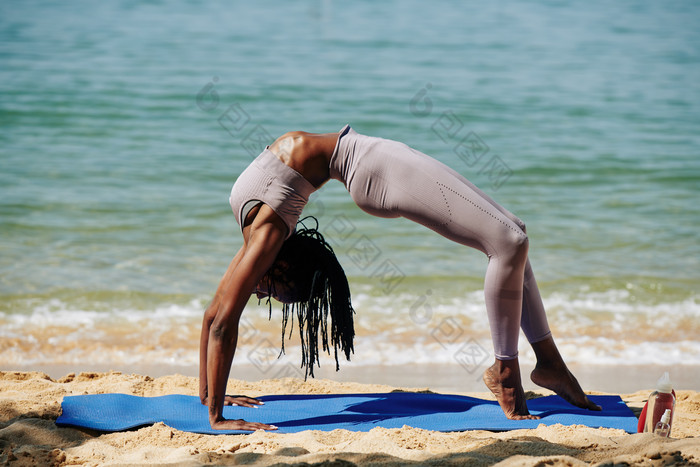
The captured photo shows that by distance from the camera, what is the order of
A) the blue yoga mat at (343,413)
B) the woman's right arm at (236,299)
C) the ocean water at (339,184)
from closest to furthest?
the woman's right arm at (236,299) < the blue yoga mat at (343,413) < the ocean water at (339,184)

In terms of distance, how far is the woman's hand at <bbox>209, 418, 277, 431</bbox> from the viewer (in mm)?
3184

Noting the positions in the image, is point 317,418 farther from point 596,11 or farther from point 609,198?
point 596,11

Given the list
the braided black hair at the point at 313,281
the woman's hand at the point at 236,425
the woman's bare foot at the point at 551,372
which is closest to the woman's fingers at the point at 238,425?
the woman's hand at the point at 236,425

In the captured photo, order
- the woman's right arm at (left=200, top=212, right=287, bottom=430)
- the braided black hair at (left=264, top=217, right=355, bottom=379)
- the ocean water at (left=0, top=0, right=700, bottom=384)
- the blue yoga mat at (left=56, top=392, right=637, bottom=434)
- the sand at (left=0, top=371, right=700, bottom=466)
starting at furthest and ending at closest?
the ocean water at (left=0, top=0, right=700, bottom=384) < the braided black hair at (left=264, top=217, right=355, bottom=379) < the blue yoga mat at (left=56, top=392, right=637, bottom=434) < the woman's right arm at (left=200, top=212, right=287, bottom=430) < the sand at (left=0, top=371, right=700, bottom=466)

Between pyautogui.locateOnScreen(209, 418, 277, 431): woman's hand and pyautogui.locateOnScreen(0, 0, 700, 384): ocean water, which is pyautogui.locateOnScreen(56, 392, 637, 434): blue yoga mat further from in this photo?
pyautogui.locateOnScreen(0, 0, 700, 384): ocean water

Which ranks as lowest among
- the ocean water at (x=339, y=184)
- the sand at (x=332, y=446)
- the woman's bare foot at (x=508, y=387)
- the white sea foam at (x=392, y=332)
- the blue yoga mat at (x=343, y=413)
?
the sand at (x=332, y=446)

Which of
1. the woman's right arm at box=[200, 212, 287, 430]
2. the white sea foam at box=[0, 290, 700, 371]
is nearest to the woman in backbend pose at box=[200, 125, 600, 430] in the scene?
the woman's right arm at box=[200, 212, 287, 430]

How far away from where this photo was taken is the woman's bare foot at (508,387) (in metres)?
3.30

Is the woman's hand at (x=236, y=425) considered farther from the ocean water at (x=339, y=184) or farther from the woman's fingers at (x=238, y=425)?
the ocean water at (x=339, y=184)

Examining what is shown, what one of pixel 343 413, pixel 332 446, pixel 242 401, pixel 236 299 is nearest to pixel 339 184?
pixel 242 401

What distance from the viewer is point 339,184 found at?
9.88 metres

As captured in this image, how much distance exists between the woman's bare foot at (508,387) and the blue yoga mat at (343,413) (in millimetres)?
58

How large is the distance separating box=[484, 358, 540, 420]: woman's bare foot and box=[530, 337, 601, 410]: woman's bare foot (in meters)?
0.15

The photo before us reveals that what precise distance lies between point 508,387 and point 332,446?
0.88m
